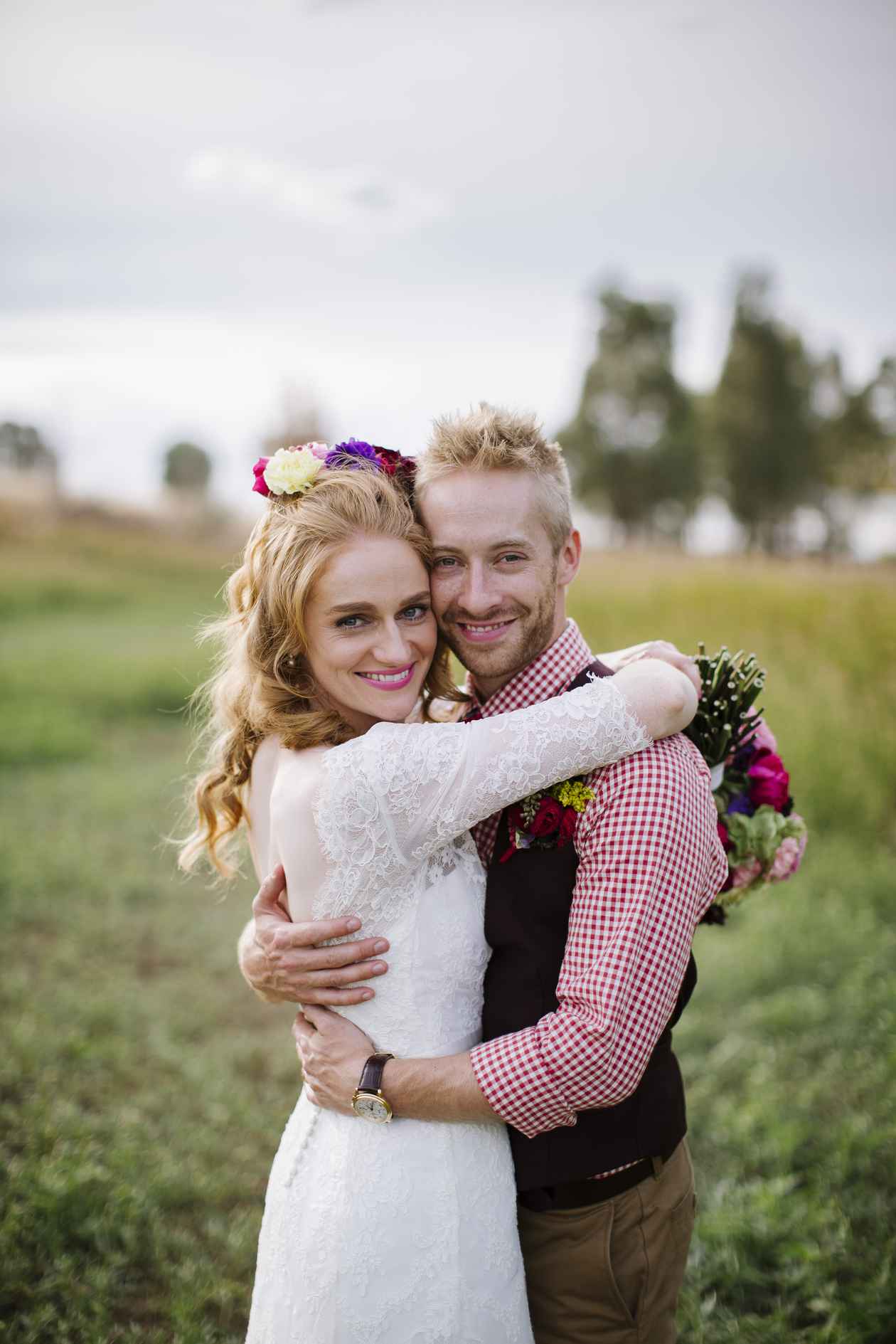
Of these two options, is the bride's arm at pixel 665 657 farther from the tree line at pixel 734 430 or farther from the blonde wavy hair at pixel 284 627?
the tree line at pixel 734 430

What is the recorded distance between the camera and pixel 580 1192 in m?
2.26

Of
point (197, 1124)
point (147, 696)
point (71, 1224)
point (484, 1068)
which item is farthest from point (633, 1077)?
point (147, 696)

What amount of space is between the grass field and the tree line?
2.32 meters

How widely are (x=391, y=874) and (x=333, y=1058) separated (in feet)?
1.58

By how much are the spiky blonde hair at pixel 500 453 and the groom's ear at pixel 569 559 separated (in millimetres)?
36

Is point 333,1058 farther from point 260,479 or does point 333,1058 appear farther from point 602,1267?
point 260,479

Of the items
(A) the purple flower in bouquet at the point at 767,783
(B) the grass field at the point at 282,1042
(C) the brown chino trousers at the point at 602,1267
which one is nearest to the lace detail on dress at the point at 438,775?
(A) the purple flower in bouquet at the point at 767,783

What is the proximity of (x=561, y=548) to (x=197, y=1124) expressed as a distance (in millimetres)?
3802

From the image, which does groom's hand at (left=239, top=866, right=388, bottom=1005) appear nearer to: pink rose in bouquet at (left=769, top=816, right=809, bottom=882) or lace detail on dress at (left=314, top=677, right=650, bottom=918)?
lace detail on dress at (left=314, top=677, right=650, bottom=918)

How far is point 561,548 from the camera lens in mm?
2727

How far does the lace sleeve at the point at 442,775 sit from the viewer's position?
211 cm

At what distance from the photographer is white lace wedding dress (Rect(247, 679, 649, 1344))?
205 cm

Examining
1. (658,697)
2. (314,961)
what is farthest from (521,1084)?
(658,697)

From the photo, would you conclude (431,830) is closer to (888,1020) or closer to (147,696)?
(888,1020)
